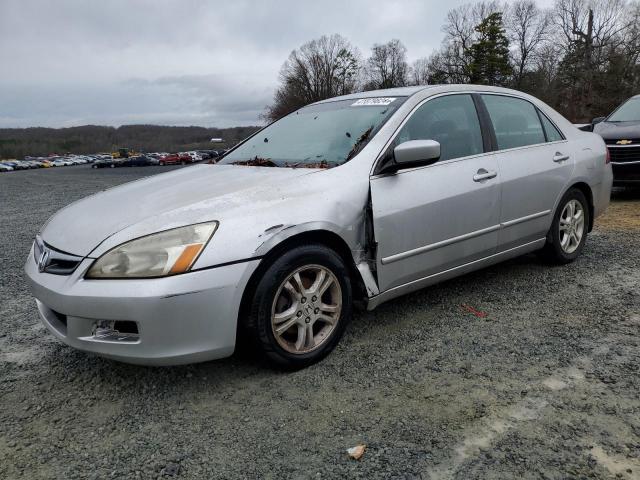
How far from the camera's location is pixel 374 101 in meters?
3.41

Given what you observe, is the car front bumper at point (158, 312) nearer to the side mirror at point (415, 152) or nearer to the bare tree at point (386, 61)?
the side mirror at point (415, 152)

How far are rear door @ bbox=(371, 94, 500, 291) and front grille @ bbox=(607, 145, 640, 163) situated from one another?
4.99m

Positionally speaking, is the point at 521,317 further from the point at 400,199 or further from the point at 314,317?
the point at 314,317

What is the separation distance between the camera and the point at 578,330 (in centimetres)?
302

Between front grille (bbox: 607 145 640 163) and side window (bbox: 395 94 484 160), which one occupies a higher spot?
side window (bbox: 395 94 484 160)

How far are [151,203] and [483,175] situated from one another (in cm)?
216

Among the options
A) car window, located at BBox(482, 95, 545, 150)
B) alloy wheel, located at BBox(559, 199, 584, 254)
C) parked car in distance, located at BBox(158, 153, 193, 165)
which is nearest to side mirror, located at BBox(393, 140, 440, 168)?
car window, located at BBox(482, 95, 545, 150)

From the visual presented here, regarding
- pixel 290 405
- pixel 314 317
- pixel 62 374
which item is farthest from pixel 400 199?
pixel 62 374

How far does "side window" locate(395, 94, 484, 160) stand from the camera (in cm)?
318

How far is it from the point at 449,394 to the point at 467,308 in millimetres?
1206

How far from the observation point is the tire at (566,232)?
13.5ft

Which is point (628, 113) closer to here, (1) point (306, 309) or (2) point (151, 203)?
(1) point (306, 309)

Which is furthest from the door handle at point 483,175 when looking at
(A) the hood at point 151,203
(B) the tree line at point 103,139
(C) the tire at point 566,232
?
(B) the tree line at point 103,139

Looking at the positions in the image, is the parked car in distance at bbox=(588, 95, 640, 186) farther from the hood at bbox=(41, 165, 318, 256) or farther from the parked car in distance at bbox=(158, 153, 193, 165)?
the parked car in distance at bbox=(158, 153, 193, 165)
